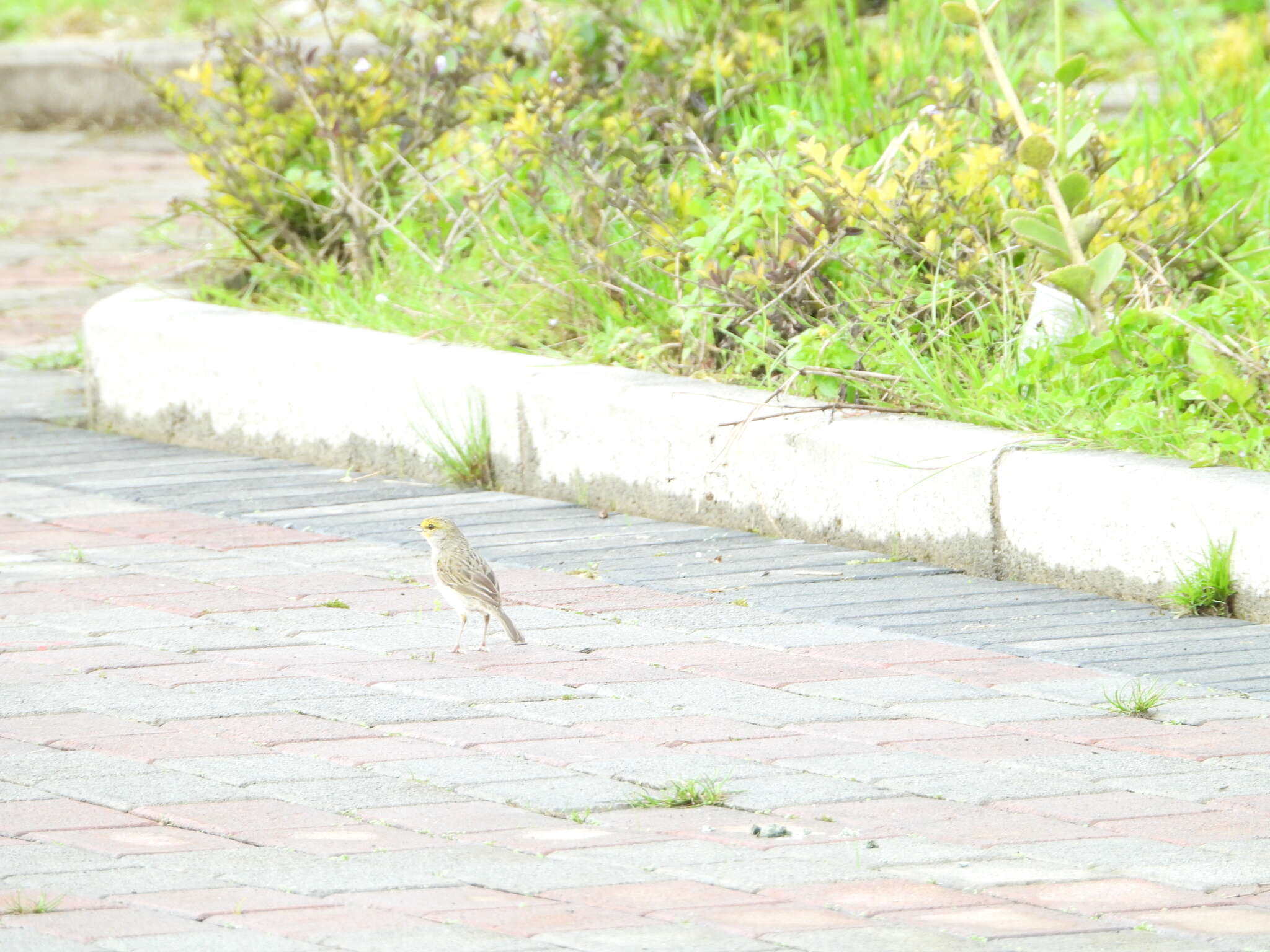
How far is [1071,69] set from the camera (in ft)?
17.6

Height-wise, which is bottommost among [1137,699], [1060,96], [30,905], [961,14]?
[30,905]

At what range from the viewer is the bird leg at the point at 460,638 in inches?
182

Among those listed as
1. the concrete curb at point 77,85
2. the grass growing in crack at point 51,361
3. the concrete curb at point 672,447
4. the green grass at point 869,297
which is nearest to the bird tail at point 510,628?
the concrete curb at point 672,447

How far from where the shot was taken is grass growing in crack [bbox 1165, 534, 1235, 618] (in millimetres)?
4676

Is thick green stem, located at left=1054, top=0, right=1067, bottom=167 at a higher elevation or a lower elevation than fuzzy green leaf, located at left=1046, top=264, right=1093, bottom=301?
higher

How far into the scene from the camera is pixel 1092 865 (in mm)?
3287

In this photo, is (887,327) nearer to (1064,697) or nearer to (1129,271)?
(1129,271)

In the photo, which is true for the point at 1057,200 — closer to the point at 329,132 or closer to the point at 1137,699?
the point at 1137,699

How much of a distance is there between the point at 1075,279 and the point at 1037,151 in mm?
348

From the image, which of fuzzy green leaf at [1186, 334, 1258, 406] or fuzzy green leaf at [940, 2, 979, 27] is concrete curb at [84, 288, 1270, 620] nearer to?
fuzzy green leaf at [1186, 334, 1258, 406]

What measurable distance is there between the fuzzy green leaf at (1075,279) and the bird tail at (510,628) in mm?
1750

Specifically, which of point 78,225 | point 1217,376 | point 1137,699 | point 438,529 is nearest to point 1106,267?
point 1217,376

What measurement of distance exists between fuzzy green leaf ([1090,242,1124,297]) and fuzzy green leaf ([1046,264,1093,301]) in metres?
0.02

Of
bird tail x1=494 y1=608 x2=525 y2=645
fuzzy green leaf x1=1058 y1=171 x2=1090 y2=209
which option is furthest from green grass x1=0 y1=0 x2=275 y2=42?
bird tail x1=494 y1=608 x2=525 y2=645
